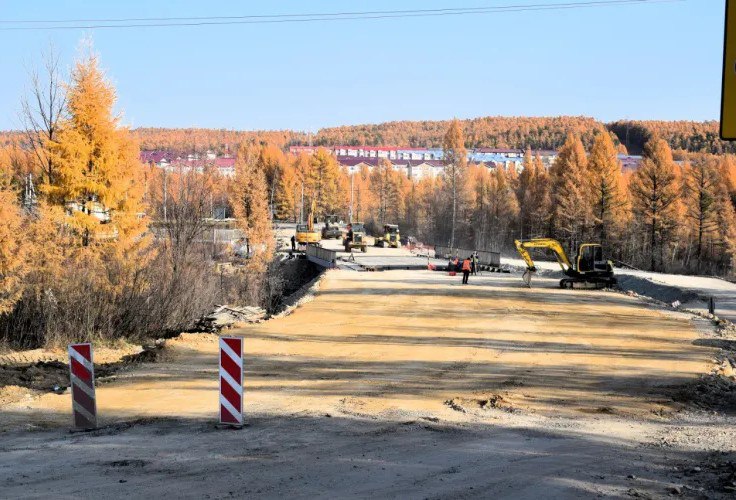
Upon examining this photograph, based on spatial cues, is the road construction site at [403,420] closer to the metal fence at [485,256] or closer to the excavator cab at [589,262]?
the excavator cab at [589,262]

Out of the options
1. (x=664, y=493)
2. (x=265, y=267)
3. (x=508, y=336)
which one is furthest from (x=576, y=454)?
(x=265, y=267)

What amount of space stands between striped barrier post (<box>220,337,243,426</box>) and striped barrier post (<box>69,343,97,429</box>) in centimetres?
182

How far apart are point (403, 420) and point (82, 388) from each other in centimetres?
459

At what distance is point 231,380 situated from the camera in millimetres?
10102

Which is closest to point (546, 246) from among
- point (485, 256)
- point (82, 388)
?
point (485, 256)

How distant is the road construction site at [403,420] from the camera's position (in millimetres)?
7508

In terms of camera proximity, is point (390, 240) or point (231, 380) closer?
point (231, 380)

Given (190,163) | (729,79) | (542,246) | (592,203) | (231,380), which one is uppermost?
(190,163)

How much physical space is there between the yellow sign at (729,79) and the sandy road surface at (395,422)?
355 centimetres

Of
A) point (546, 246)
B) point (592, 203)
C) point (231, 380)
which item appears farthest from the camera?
point (592, 203)

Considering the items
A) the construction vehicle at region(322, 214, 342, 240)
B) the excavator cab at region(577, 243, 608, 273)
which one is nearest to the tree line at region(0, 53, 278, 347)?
the excavator cab at region(577, 243, 608, 273)

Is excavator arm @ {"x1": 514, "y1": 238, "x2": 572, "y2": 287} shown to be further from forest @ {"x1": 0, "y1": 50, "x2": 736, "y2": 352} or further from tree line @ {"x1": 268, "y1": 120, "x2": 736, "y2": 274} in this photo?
tree line @ {"x1": 268, "y1": 120, "x2": 736, "y2": 274}

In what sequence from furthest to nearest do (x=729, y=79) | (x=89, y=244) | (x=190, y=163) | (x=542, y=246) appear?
(x=190, y=163) < (x=542, y=246) < (x=89, y=244) < (x=729, y=79)

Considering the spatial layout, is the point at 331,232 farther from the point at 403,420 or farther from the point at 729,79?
the point at 729,79
